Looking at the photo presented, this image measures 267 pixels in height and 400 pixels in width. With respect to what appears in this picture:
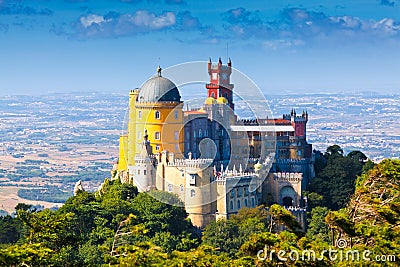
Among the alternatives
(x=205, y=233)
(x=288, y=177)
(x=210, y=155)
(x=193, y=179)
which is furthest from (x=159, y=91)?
(x=205, y=233)

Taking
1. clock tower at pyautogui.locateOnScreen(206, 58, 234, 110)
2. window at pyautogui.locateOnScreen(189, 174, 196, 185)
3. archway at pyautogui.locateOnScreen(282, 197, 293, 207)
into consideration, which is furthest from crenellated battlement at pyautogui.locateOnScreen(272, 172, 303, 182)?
clock tower at pyautogui.locateOnScreen(206, 58, 234, 110)

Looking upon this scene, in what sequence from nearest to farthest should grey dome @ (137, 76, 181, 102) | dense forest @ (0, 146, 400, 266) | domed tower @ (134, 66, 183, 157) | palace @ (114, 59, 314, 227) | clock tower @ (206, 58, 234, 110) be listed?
dense forest @ (0, 146, 400, 266), palace @ (114, 59, 314, 227), domed tower @ (134, 66, 183, 157), grey dome @ (137, 76, 181, 102), clock tower @ (206, 58, 234, 110)

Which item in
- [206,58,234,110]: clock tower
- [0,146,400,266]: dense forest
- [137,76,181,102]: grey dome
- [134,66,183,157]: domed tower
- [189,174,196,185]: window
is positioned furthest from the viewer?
[206,58,234,110]: clock tower

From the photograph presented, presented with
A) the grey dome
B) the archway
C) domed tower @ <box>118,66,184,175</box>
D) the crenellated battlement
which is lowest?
the archway

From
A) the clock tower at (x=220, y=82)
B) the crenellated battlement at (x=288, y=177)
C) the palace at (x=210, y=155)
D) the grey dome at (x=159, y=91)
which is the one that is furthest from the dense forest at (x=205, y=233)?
the clock tower at (x=220, y=82)

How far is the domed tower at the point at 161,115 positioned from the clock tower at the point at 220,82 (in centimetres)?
1132

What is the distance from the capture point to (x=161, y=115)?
61.3 m

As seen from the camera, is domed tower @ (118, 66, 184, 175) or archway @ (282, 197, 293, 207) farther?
archway @ (282, 197, 293, 207)

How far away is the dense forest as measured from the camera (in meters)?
27.2

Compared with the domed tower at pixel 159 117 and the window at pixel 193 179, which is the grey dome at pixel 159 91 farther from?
the window at pixel 193 179

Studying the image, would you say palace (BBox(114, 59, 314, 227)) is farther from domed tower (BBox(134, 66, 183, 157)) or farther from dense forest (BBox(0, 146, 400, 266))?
dense forest (BBox(0, 146, 400, 266))

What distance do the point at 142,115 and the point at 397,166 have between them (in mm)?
31660

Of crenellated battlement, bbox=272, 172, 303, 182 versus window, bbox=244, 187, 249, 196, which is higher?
crenellated battlement, bbox=272, 172, 303, 182

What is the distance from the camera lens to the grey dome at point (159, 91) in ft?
201
